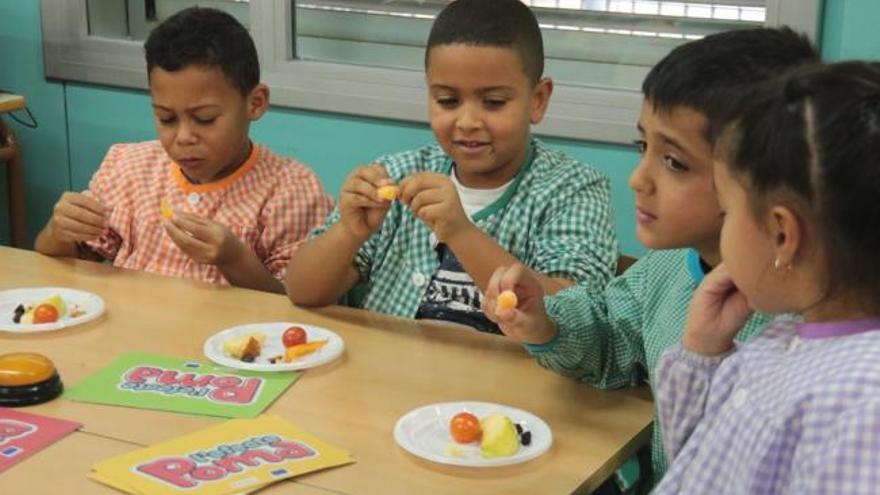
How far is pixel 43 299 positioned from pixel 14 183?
5.86 ft

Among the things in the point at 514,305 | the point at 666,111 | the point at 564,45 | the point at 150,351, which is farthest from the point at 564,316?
the point at 564,45

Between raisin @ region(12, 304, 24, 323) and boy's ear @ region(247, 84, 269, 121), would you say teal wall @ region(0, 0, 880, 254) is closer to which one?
boy's ear @ region(247, 84, 269, 121)

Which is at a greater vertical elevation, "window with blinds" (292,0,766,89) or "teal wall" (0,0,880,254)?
"window with blinds" (292,0,766,89)

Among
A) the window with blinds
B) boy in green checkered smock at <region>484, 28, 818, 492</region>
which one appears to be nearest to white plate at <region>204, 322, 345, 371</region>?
boy in green checkered smock at <region>484, 28, 818, 492</region>

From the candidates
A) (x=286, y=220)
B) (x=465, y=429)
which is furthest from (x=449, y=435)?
(x=286, y=220)

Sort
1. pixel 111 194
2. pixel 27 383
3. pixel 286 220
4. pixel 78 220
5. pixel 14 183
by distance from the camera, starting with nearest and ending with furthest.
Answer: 1. pixel 27 383
2. pixel 78 220
3. pixel 286 220
4. pixel 111 194
5. pixel 14 183

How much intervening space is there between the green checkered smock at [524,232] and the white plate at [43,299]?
426 mm

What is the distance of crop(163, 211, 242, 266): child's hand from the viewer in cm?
205

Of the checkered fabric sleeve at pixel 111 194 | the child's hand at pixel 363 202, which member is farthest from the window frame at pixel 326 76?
the child's hand at pixel 363 202

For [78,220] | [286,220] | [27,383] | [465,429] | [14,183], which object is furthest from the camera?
[14,183]

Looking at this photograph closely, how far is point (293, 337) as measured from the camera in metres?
1.73

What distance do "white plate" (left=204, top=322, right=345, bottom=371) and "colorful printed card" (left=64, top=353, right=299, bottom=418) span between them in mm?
12

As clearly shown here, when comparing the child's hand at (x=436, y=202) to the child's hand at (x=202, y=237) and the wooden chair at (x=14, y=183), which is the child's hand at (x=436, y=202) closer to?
the child's hand at (x=202, y=237)

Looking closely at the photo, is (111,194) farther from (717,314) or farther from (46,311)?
(717,314)
